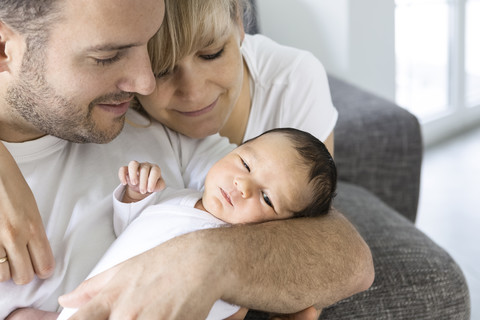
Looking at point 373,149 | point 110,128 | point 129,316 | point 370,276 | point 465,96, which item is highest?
point 110,128

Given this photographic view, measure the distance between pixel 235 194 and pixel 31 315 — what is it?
1.68 feet

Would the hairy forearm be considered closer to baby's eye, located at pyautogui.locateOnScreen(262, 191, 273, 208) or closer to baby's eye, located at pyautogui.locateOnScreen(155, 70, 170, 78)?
baby's eye, located at pyautogui.locateOnScreen(262, 191, 273, 208)

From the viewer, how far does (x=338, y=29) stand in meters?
3.67

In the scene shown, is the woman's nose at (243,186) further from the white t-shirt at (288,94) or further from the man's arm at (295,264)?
the white t-shirt at (288,94)

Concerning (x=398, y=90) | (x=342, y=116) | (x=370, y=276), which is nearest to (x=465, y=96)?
(x=398, y=90)

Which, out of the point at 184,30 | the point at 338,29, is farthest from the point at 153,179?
the point at 338,29

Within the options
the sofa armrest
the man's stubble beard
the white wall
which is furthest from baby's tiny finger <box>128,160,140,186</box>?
the white wall

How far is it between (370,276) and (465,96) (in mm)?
3587

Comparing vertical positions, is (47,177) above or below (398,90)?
above

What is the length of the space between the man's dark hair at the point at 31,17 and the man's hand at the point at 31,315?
59 cm

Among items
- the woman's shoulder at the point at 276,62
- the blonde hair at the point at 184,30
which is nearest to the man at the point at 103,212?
the blonde hair at the point at 184,30

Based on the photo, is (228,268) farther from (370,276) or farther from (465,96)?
(465,96)

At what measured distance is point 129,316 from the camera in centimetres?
117

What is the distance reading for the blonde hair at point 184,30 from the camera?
152 centimetres
